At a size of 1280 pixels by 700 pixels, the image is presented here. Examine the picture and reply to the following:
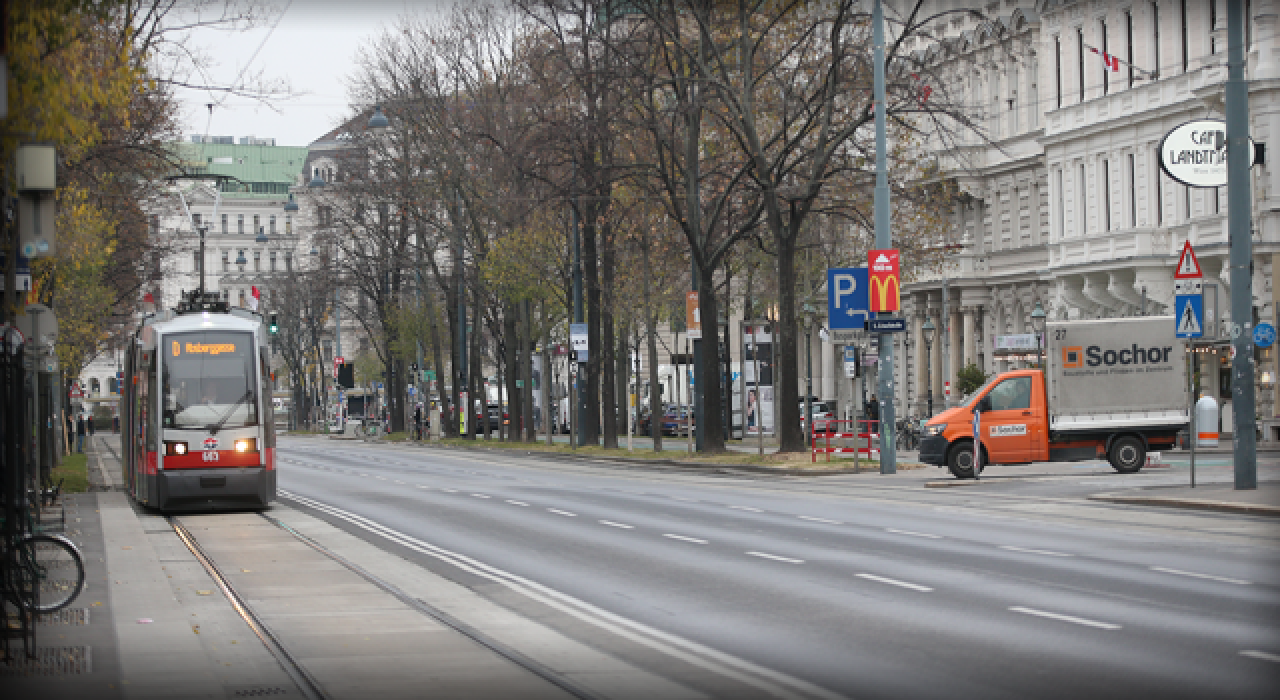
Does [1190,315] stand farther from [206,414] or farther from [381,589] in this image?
[206,414]

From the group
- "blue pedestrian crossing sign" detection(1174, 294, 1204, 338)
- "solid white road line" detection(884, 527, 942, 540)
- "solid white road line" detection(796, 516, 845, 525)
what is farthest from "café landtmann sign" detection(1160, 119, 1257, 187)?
"solid white road line" detection(884, 527, 942, 540)

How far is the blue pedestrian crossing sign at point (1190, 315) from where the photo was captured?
78.7 feet

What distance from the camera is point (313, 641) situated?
38.7ft

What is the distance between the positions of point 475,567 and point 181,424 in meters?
10.6

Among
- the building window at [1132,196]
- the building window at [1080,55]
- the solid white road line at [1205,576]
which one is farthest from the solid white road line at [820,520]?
the building window at [1080,55]

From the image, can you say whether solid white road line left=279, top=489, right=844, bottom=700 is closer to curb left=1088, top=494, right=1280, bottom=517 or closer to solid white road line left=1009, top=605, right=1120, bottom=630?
solid white road line left=1009, top=605, right=1120, bottom=630

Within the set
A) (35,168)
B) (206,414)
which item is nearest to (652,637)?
(35,168)

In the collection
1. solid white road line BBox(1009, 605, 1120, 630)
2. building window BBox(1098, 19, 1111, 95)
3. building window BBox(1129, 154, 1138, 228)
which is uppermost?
building window BBox(1098, 19, 1111, 95)

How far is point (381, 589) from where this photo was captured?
14.9 metres

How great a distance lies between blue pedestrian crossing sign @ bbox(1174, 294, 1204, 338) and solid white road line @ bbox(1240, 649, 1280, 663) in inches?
570

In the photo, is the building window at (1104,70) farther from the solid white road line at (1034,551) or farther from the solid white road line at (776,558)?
the solid white road line at (776,558)

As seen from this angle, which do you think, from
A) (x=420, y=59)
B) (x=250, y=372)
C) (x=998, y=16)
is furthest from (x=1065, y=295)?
(x=250, y=372)

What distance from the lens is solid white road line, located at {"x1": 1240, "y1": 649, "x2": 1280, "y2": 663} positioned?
10078 millimetres

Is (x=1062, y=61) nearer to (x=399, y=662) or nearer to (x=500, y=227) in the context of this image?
(x=500, y=227)
